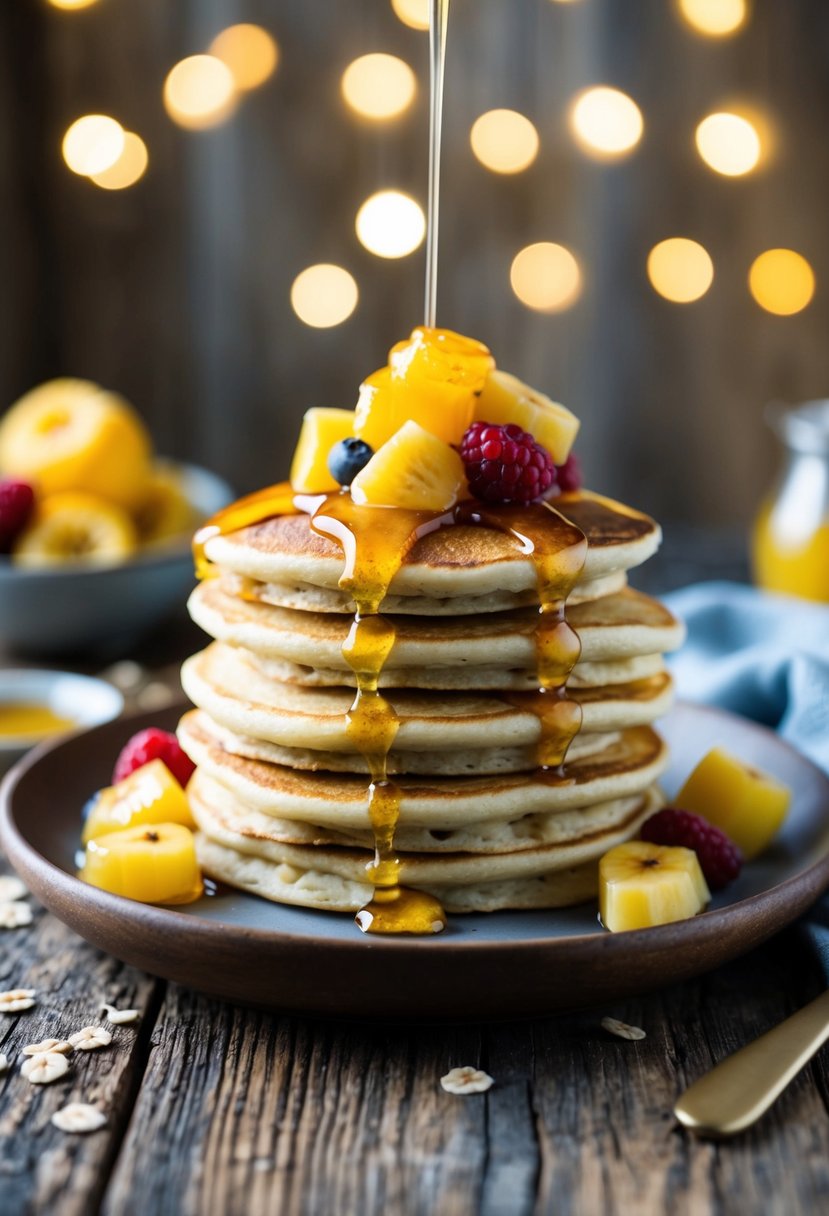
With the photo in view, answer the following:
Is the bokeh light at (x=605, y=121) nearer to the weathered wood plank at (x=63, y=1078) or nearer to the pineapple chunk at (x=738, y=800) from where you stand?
the pineapple chunk at (x=738, y=800)

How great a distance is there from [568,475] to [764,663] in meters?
0.68

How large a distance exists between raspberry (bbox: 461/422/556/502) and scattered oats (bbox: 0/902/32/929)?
2.61 ft

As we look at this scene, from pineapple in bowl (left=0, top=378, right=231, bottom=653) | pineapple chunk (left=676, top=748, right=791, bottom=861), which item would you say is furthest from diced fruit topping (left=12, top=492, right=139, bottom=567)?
pineapple chunk (left=676, top=748, right=791, bottom=861)

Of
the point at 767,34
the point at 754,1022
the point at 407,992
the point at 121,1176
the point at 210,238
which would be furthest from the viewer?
the point at 210,238

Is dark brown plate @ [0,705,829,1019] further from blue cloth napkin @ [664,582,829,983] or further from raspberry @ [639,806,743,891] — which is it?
blue cloth napkin @ [664,582,829,983]

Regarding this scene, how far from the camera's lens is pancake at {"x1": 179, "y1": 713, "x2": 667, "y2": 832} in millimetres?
1509

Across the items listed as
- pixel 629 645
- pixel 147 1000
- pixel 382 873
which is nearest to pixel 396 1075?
pixel 382 873

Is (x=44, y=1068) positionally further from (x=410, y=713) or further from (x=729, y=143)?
(x=729, y=143)

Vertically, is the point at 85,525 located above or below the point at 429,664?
below

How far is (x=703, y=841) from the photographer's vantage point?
5.34 ft

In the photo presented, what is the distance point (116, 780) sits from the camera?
6.14 ft

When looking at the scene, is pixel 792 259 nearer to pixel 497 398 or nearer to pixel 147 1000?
pixel 497 398

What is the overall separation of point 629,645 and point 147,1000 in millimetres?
685

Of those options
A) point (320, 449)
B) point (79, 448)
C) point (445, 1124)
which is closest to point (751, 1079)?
point (445, 1124)
